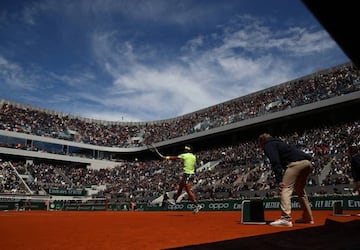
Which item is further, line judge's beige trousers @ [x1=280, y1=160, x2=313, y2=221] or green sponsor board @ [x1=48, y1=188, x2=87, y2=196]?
green sponsor board @ [x1=48, y1=188, x2=87, y2=196]

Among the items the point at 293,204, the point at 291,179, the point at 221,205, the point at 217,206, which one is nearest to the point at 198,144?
the point at 217,206

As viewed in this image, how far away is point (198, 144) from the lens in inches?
1965

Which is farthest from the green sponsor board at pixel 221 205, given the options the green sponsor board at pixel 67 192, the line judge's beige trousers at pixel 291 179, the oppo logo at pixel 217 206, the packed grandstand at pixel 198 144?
the green sponsor board at pixel 67 192

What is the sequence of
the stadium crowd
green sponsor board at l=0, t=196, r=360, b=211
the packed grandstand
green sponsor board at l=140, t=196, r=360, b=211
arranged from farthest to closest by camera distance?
the stadium crowd
the packed grandstand
green sponsor board at l=0, t=196, r=360, b=211
green sponsor board at l=140, t=196, r=360, b=211

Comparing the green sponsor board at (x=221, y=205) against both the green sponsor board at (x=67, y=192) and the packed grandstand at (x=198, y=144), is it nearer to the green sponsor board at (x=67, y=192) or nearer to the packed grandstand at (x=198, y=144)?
the packed grandstand at (x=198, y=144)

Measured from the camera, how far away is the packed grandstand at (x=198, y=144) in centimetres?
2969

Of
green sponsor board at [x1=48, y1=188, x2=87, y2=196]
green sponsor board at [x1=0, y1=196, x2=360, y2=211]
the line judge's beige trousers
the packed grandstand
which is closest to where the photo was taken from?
the line judge's beige trousers

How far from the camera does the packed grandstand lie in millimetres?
29688

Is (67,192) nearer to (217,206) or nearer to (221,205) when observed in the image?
(217,206)

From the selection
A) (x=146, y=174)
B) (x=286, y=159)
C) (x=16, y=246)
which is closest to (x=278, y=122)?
(x=146, y=174)

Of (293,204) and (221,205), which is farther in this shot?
(221,205)

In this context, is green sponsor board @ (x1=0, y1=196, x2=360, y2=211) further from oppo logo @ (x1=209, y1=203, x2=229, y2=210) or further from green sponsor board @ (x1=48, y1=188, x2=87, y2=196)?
green sponsor board @ (x1=48, y1=188, x2=87, y2=196)

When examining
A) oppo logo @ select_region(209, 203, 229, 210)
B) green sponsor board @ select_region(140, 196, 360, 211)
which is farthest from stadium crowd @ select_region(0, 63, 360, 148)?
oppo logo @ select_region(209, 203, 229, 210)

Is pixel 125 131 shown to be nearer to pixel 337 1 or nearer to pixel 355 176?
pixel 355 176
